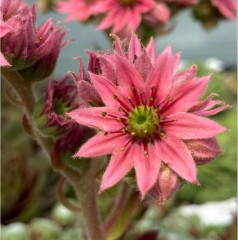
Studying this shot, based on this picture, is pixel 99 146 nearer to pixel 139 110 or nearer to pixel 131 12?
pixel 139 110

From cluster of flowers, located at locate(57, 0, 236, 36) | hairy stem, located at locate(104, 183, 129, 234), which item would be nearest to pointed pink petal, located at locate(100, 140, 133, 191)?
hairy stem, located at locate(104, 183, 129, 234)

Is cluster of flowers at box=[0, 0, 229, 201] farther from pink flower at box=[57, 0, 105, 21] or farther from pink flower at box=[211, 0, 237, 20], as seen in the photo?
pink flower at box=[211, 0, 237, 20]

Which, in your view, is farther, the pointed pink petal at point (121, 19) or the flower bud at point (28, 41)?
the pointed pink petal at point (121, 19)

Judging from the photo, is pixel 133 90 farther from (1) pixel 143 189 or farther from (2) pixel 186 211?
(2) pixel 186 211

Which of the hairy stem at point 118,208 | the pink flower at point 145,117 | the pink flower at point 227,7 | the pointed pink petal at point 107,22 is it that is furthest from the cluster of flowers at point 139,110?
the pink flower at point 227,7

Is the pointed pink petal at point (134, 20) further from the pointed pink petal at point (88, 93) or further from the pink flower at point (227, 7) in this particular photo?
the pointed pink petal at point (88, 93)

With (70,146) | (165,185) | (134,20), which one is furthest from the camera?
(134,20)

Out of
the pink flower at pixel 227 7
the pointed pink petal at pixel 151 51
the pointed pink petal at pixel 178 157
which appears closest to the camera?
the pointed pink petal at pixel 178 157

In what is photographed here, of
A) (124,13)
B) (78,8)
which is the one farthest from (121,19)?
(78,8)
